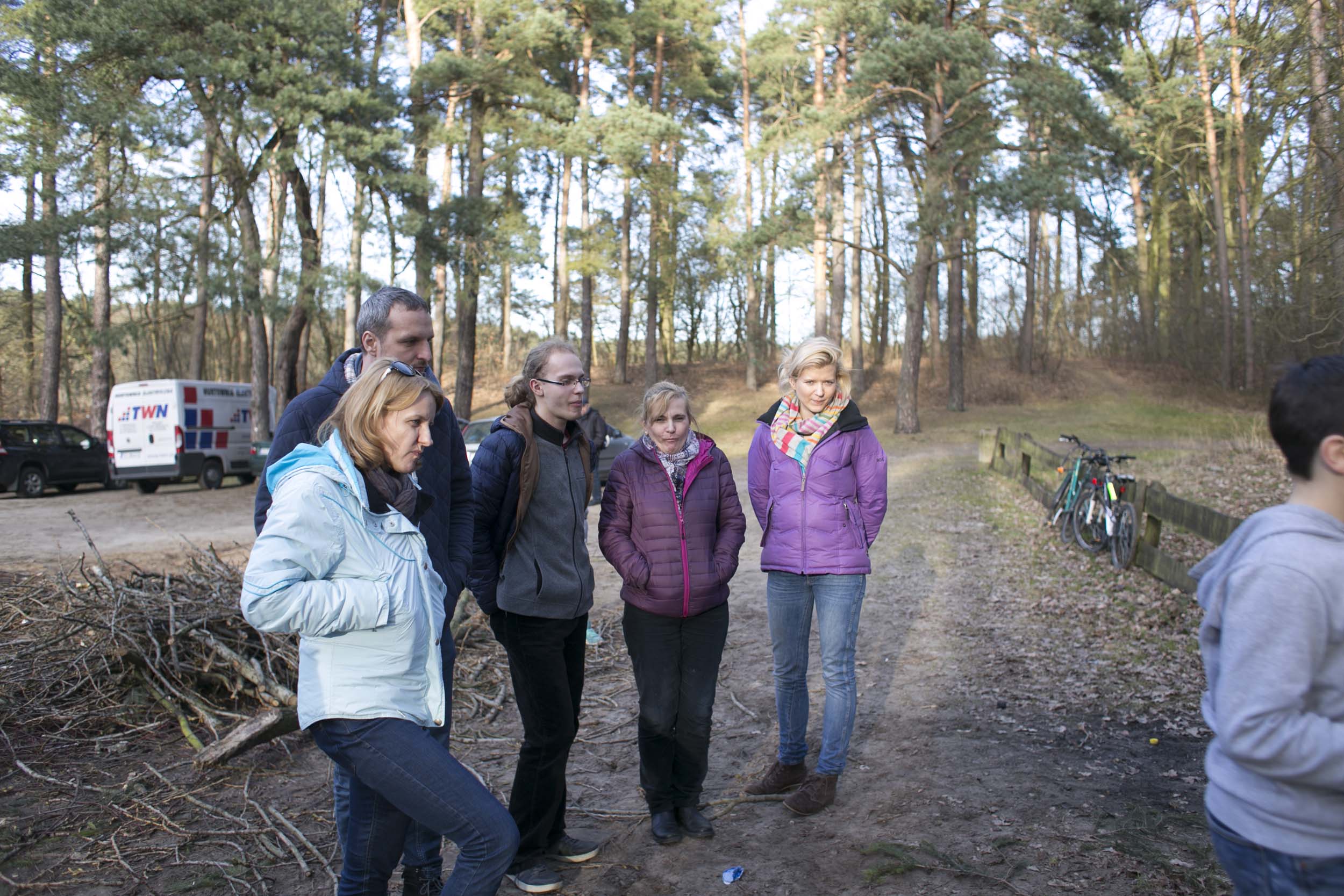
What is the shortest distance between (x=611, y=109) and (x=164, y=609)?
18590 mm

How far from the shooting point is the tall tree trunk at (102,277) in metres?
18.5

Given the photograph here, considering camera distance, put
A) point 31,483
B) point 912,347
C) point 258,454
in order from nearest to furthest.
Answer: point 31,483 < point 258,454 < point 912,347

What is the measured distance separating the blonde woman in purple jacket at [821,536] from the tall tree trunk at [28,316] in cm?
1933

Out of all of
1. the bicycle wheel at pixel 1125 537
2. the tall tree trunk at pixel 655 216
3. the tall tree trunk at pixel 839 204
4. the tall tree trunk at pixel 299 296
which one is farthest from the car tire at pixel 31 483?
the bicycle wheel at pixel 1125 537

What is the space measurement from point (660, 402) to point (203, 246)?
19.5 meters

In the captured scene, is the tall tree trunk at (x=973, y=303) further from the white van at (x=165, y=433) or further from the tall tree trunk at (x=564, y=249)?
the white van at (x=165, y=433)

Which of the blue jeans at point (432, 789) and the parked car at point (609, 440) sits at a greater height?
the parked car at point (609, 440)

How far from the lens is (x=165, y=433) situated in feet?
58.8

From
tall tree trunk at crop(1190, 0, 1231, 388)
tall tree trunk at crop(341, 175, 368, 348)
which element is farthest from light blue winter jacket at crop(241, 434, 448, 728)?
tall tree trunk at crop(1190, 0, 1231, 388)

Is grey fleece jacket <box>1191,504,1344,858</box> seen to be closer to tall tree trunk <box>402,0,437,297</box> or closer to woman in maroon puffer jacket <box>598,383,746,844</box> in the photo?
woman in maroon puffer jacket <box>598,383,746,844</box>

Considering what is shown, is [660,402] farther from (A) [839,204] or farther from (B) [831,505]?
(A) [839,204]

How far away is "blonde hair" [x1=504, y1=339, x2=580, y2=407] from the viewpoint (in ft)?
11.4

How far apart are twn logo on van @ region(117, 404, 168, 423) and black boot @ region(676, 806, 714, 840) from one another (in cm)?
1738

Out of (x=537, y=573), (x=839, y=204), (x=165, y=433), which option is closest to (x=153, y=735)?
(x=537, y=573)
